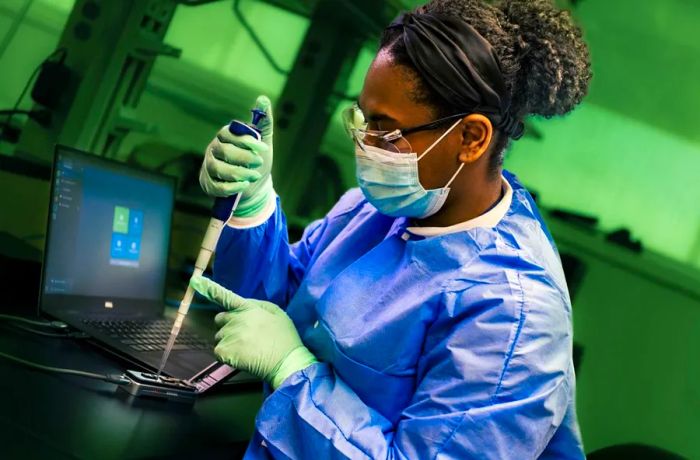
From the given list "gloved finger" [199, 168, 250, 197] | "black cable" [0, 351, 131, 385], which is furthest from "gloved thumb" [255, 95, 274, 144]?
"black cable" [0, 351, 131, 385]

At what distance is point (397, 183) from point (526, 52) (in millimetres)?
284

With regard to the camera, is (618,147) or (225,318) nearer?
(225,318)

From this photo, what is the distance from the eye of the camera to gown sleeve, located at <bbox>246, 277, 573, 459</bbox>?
910 mm

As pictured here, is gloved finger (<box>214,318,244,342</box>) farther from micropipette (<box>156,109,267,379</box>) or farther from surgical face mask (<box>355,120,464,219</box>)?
surgical face mask (<box>355,120,464,219</box>)

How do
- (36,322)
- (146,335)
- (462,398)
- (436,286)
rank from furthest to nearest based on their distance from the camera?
(146,335)
(36,322)
(436,286)
(462,398)

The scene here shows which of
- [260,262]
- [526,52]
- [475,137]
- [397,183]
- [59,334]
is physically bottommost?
[59,334]

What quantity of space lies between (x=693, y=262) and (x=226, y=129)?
156 centimetres

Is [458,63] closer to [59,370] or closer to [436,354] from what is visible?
[436,354]

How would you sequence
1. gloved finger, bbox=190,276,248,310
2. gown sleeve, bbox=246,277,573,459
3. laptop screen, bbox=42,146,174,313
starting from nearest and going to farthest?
gown sleeve, bbox=246,277,573,459 → gloved finger, bbox=190,276,248,310 → laptop screen, bbox=42,146,174,313

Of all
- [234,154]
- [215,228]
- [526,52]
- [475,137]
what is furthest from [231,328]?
[526,52]

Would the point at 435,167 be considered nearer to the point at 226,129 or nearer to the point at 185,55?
the point at 226,129

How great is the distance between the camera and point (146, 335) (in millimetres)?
1364

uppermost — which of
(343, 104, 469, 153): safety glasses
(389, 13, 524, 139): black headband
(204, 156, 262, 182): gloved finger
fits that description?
(389, 13, 524, 139): black headband

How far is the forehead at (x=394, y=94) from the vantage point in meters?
1.04
